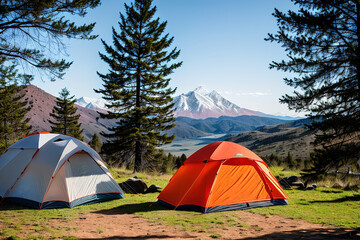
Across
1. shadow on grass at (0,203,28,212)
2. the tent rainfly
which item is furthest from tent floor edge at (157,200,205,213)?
shadow on grass at (0,203,28,212)

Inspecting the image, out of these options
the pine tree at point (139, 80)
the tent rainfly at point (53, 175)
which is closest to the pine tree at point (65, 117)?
the pine tree at point (139, 80)

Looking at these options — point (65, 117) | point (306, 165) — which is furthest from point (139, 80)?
point (65, 117)

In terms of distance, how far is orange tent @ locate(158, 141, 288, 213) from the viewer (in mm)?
7805

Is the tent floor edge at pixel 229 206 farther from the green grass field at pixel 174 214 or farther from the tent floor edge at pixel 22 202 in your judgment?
the tent floor edge at pixel 22 202

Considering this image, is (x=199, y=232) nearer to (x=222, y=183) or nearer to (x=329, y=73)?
(x=222, y=183)

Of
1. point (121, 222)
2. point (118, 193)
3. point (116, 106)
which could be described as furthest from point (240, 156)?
point (116, 106)

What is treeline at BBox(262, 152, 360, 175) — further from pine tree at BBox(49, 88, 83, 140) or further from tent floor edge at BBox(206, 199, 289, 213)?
pine tree at BBox(49, 88, 83, 140)

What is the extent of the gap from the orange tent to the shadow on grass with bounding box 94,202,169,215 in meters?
0.35

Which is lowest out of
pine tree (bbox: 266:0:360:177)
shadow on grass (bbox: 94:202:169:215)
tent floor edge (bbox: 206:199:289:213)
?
shadow on grass (bbox: 94:202:169:215)

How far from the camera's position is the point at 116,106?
19.7m

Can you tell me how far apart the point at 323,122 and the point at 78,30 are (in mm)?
10174

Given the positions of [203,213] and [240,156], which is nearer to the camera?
[203,213]

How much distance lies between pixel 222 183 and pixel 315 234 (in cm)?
316

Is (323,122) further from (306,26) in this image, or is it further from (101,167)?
(101,167)
